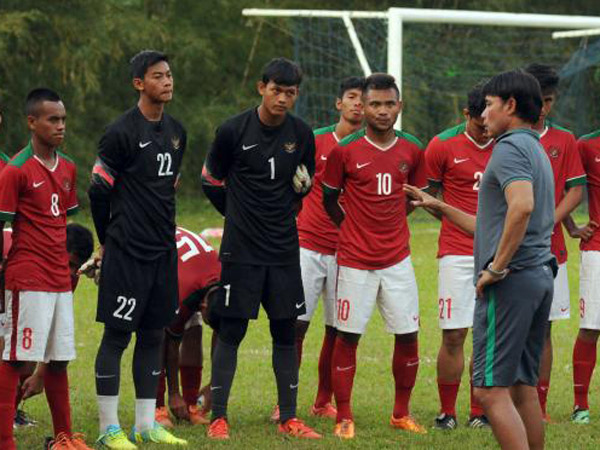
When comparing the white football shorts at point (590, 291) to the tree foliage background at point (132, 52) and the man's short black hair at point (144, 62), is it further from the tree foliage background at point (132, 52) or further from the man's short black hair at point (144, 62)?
the tree foliage background at point (132, 52)

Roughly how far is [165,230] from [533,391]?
2.48 m

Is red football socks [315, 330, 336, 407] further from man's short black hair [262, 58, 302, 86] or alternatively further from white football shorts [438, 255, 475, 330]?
man's short black hair [262, 58, 302, 86]

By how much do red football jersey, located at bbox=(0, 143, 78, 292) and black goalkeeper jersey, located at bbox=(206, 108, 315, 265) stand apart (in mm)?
1185

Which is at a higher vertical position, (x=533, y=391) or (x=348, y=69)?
(x=348, y=69)

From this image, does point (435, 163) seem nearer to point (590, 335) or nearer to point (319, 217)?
point (319, 217)

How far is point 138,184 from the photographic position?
314 inches

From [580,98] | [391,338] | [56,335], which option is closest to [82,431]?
[56,335]

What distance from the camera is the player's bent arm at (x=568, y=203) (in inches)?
350

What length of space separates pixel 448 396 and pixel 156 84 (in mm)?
2868

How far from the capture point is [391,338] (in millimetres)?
12867

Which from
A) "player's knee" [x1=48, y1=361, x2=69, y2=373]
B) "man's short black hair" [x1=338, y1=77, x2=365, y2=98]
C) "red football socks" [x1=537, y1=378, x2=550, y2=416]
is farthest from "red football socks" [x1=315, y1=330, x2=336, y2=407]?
"player's knee" [x1=48, y1=361, x2=69, y2=373]

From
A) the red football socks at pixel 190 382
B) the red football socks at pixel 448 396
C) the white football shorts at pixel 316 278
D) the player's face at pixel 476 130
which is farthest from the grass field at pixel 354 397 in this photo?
the player's face at pixel 476 130

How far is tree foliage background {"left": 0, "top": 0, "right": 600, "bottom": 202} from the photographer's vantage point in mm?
26500

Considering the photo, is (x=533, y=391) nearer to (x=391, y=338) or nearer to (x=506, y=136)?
(x=506, y=136)
